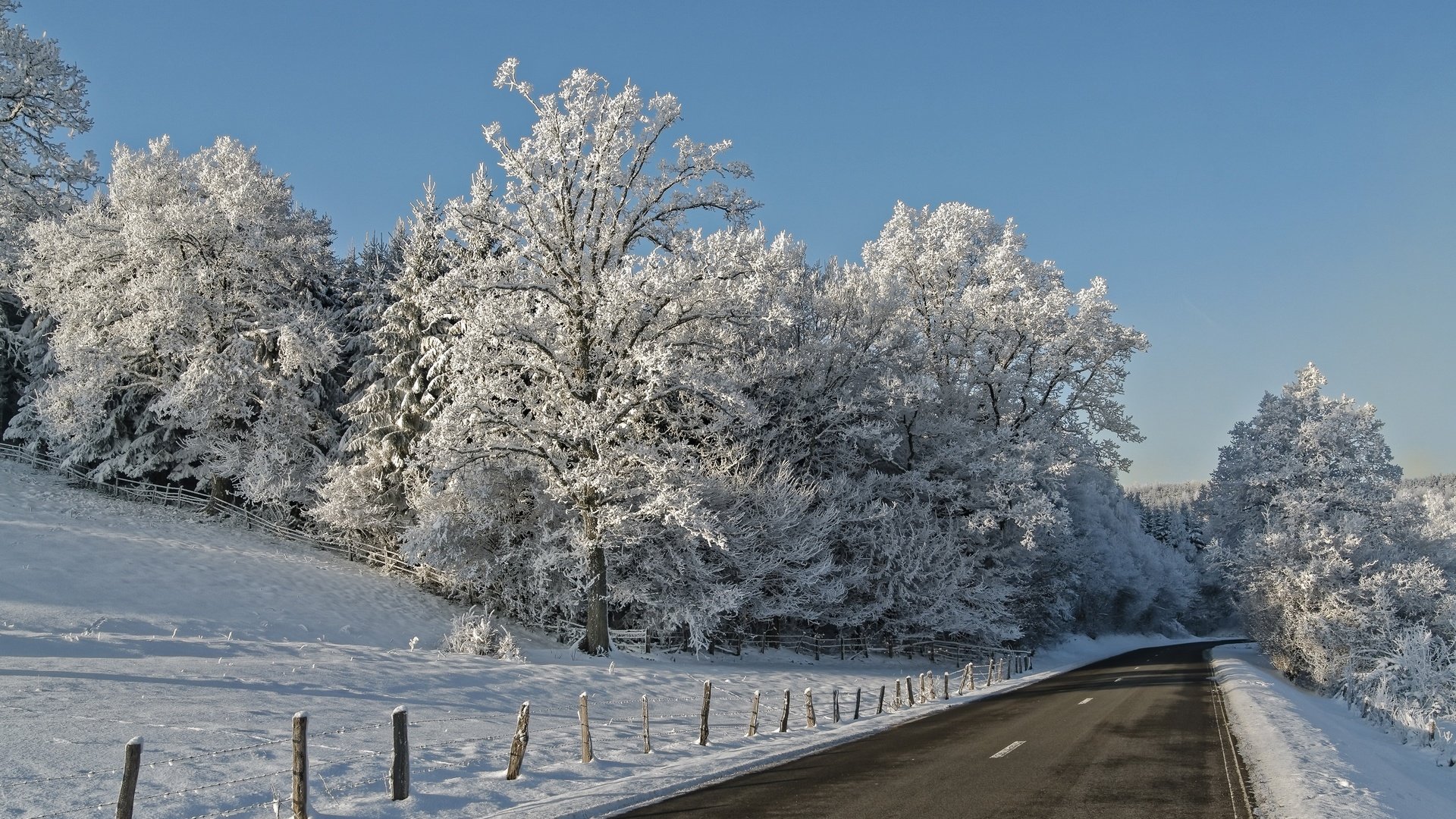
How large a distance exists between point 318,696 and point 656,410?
14589mm

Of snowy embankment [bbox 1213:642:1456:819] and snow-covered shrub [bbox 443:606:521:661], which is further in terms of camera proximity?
snow-covered shrub [bbox 443:606:521:661]

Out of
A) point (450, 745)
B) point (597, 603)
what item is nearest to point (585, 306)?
point (597, 603)

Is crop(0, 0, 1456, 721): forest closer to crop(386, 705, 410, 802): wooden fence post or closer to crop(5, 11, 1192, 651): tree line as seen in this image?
crop(5, 11, 1192, 651): tree line

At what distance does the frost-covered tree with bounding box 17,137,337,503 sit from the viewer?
3403 cm

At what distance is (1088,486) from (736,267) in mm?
37492

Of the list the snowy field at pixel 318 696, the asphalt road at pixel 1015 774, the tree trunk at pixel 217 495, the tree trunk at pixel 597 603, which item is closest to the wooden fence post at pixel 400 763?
the snowy field at pixel 318 696

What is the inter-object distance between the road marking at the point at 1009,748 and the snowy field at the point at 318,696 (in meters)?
3.04

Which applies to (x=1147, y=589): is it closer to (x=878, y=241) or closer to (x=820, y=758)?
(x=878, y=241)

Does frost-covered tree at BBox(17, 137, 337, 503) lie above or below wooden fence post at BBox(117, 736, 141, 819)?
above

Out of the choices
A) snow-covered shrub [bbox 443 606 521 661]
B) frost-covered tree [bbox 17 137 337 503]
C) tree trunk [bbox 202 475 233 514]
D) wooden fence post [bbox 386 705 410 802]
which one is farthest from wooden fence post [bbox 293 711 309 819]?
tree trunk [bbox 202 475 233 514]

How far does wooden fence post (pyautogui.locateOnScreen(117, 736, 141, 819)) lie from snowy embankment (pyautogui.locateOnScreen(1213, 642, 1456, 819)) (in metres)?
11.5

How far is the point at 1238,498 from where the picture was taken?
39.5m

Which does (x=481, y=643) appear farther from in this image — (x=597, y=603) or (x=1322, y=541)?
(x=1322, y=541)

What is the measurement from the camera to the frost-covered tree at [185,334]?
3403 cm
